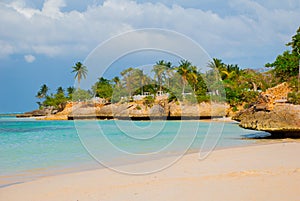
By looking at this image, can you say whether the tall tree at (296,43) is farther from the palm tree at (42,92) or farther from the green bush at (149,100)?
the palm tree at (42,92)

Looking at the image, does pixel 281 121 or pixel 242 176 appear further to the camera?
pixel 281 121

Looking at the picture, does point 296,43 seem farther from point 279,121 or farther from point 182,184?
point 182,184

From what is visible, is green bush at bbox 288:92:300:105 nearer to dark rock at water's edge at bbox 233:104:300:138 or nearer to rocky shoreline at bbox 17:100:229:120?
dark rock at water's edge at bbox 233:104:300:138

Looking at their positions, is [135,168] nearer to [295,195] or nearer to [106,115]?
[295,195]

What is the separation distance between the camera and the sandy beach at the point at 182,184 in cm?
599

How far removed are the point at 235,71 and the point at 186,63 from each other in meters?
9.14

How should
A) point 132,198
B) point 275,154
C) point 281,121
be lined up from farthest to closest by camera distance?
point 281,121 < point 275,154 < point 132,198

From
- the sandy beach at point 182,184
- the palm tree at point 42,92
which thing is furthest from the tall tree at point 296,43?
the palm tree at point 42,92

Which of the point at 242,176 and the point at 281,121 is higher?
the point at 281,121

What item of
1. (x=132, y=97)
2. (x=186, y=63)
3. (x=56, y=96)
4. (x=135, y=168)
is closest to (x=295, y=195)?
(x=135, y=168)

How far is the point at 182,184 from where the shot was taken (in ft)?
23.0

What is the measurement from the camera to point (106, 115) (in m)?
59.7

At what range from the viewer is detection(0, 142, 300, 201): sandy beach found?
→ 599 centimetres

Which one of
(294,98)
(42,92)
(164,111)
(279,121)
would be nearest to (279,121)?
(279,121)
